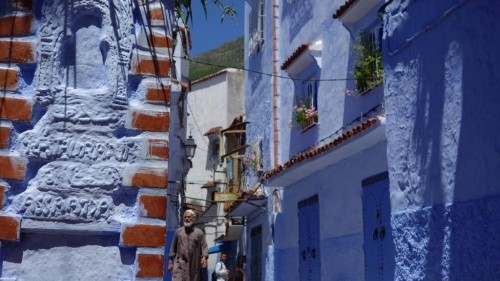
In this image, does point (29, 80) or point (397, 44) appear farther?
point (397, 44)

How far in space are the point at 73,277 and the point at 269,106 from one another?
14643 mm

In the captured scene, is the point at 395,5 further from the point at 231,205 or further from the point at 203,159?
the point at 203,159

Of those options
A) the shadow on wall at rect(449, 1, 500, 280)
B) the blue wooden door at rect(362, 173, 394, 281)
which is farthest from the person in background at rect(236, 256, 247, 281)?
the shadow on wall at rect(449, 1, 500, 280)

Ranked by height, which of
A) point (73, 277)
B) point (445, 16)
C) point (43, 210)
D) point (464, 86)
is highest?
point (445, 16)

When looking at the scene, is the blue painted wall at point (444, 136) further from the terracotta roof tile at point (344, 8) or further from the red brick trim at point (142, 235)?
the terracotta roof tile at point (344, 8)

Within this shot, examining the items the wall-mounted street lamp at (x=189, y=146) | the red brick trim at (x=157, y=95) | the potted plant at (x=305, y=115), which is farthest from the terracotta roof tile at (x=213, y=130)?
the red brick trim at (x=157, y=95)

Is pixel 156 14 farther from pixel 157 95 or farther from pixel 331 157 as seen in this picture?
pixel 331 157

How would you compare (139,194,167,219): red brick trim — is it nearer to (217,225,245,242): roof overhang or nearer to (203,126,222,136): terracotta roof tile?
(217,225,245,242): roof overhang

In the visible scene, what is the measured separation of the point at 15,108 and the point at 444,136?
10.0ft

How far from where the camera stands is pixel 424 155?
5715 millimetres

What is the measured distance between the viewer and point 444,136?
210 inches

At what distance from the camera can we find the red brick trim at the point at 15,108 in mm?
3992

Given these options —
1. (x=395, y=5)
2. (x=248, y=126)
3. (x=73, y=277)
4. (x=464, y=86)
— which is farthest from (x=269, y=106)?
(x=73, y=277)

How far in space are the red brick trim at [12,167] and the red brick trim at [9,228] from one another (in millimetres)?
230
